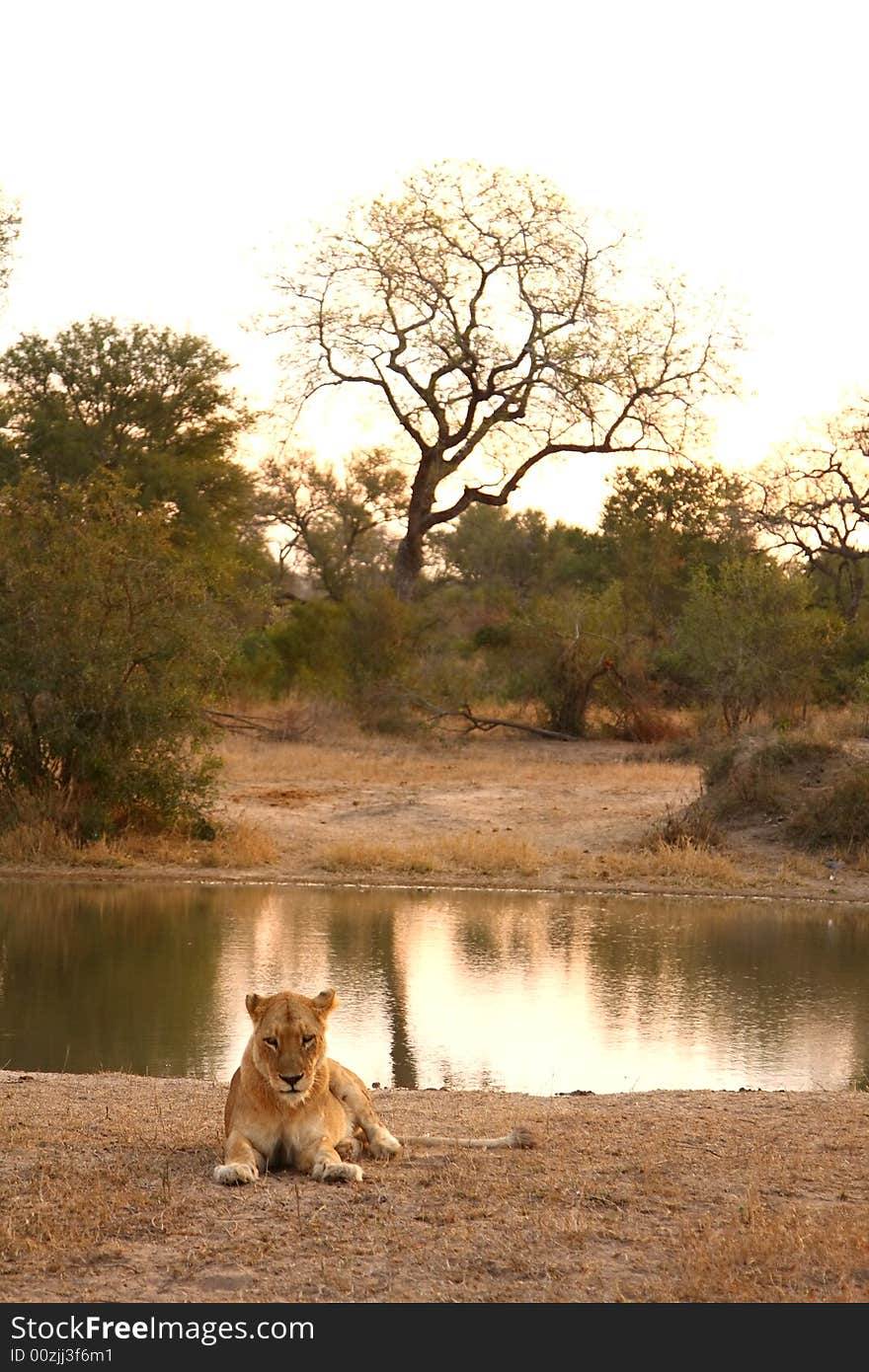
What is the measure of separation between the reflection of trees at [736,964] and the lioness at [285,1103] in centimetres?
523

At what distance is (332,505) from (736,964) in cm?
4660

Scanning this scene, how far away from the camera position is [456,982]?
1370 cm

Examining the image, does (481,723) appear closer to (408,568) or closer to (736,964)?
(408,568)

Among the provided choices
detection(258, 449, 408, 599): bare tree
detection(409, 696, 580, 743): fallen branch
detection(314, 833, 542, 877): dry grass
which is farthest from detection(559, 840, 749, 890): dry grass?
detection(258, 449, 408, 599): bare tree

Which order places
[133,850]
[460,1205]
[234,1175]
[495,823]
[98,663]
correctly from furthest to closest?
[495,823] → [133,850] → [98,663] → [234,1175] → [460,1205]

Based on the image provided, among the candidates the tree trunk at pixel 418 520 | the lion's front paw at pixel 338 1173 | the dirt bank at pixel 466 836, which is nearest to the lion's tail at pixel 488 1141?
the lion's front paw at pixel 338 1173

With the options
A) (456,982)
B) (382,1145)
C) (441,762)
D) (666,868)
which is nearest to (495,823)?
(666,868)

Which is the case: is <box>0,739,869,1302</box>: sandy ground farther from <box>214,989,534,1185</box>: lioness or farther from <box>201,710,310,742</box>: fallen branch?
<box>201,710,310,742</box>: fallen branch

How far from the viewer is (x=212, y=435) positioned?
41.0 m

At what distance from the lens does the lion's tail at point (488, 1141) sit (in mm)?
7254

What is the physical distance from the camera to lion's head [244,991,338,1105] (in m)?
6.57

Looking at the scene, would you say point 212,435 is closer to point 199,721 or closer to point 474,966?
point 199,721

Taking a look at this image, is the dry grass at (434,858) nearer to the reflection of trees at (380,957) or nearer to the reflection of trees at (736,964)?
the reflection of trees at (380,957)

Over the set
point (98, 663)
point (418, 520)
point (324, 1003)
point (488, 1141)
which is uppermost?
point (418, 520)
